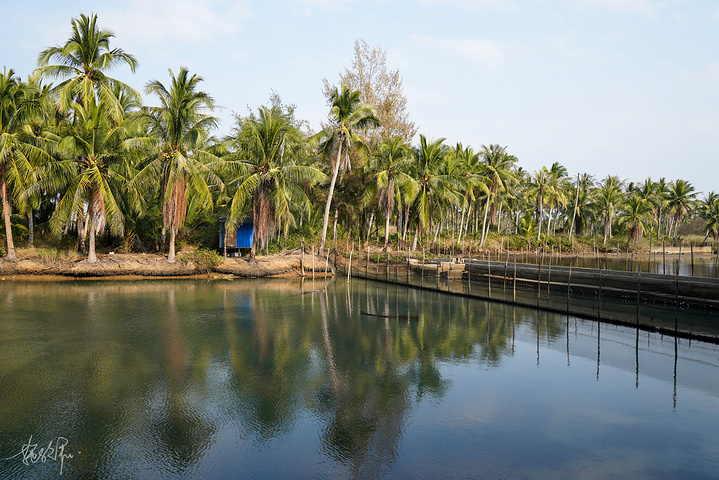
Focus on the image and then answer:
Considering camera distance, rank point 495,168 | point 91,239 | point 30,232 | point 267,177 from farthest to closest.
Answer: point 495,168, point 267,177, point 30,232, point 91,239

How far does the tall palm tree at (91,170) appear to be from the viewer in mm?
25328

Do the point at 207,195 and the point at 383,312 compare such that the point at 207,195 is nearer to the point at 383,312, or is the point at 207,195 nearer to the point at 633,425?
the point at 383,312

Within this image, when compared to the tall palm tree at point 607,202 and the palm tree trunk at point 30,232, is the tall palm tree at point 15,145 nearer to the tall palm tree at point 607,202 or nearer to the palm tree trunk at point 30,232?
the palm tree trunk at point 30,232

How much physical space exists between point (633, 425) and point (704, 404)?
234 centimetres

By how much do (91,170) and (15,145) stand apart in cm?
375

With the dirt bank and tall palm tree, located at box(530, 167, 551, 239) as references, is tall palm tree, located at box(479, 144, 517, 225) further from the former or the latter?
the dirt bank

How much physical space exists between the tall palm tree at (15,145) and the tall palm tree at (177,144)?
18.2ft

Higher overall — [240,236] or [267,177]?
[267,177]

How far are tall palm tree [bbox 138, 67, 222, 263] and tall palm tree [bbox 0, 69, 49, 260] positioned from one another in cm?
554

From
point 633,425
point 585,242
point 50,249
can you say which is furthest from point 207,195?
point 585,242

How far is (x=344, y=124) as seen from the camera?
100 ft

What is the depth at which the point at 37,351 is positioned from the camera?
11.9 m

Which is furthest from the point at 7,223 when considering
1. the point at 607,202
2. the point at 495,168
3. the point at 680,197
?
the point at 680,197

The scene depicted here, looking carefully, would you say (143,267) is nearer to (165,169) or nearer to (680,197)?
(165,169)
